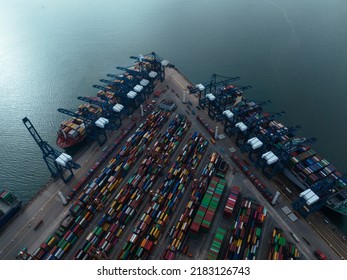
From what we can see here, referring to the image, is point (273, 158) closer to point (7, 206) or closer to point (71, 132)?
point (71, 132)

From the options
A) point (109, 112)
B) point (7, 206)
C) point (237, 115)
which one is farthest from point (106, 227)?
point (237, 115)

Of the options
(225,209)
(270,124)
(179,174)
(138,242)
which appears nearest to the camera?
(138,242)

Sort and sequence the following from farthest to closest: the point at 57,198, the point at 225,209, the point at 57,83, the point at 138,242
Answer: the point at 57,83 < the point at 57,198 < the point at 225,209 < the point at 138,242

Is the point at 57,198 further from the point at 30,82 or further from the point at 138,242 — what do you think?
the point at 30,82

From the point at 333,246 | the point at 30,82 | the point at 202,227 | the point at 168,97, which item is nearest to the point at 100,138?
the point at 168,97

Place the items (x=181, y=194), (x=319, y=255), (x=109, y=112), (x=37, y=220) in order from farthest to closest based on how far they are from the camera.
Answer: (x=109, y=112), (x=181, y=194), (x=37, y=220), (x=319, y=255)

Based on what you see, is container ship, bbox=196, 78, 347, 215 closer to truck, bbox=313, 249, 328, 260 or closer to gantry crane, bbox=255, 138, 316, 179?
gantry crane, bbox=255, 138, 316, 179

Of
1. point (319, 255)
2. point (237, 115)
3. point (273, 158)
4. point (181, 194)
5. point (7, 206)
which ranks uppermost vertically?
point (237, 115)
